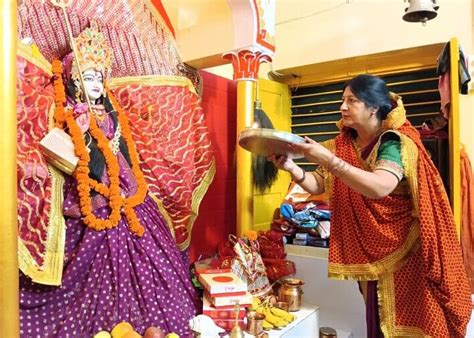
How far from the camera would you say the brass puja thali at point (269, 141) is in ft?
4.03

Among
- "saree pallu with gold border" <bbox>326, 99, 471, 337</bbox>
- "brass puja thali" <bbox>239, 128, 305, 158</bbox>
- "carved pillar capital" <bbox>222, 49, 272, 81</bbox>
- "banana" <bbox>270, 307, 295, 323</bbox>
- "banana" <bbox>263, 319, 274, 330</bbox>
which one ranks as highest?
"carved pillar capital" <bbox>222, 49, 272, 81</bbox>

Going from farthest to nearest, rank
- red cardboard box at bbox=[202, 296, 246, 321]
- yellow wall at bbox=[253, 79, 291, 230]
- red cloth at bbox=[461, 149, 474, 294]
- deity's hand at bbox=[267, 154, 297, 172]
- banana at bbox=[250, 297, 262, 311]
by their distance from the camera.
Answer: yellow wall at bbox=[253, 79, 291, 230]
red cloth at bbox=[461, 149, 474, 294]
banana at bbox=[250, 297, 262, 311]
red cardboard box at bbox=[202, 296, 246, 321]
deity's hand at bbox=[267, 154, 297, 172]

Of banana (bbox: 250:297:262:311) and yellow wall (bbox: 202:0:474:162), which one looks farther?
yellow wall (bbox: 202:0:474:162)

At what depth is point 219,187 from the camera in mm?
2367

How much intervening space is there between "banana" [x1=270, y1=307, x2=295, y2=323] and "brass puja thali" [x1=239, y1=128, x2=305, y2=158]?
0.78 meters

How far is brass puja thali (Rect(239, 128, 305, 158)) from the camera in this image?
4.03 ft

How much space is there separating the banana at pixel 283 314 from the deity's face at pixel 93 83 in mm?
1221

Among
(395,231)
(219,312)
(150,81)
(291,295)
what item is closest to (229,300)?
(219,312)

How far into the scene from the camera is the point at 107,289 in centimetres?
132

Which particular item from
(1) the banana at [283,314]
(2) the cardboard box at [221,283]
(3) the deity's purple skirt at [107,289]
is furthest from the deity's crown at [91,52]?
(1) the banana at [283,314]

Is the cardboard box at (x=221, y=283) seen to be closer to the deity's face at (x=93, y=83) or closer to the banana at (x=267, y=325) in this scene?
the banana at (x=267, y=325)

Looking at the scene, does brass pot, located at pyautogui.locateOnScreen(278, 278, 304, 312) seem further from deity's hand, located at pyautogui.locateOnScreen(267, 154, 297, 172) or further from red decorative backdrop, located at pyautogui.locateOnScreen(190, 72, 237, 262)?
deity's hand, located at pyautogui.locateOnScreen(267, 154, 297, 172)

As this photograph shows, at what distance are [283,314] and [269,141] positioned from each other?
92 cm

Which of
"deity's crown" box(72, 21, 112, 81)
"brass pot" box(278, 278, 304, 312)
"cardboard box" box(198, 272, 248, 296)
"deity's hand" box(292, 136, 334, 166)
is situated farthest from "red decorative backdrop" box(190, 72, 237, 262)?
"deity's hand" box(292, 136, 334, 166)
